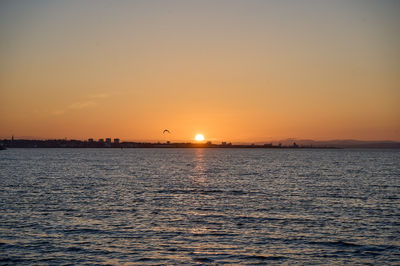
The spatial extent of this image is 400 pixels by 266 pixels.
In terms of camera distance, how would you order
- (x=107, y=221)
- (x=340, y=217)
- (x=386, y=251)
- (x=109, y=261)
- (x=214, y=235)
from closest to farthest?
(x=109, y=261) < (x=386, y=251) < (x=214, y=235) < (x=107, y=221) < (x=340, y=217)

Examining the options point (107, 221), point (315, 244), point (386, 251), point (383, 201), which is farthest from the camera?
point (383, 201)

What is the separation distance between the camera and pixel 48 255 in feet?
78.1

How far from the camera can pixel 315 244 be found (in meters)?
26.7

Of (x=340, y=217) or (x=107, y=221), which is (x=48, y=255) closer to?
→ (x=107, y=221)

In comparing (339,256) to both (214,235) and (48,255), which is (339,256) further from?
(48,255)

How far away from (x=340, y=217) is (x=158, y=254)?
19.5 meters

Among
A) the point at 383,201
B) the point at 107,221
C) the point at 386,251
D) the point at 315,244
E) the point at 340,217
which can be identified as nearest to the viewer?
the point at 386,251

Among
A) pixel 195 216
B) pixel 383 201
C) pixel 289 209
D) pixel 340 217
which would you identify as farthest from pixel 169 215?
pixel 383 201

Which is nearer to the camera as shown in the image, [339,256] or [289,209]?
[339,256]

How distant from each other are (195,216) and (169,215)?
7.75 ft

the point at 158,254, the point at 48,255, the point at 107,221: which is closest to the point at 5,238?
the point at 48,255

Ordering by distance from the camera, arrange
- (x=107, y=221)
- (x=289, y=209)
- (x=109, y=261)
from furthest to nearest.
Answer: (x=289, y=209) < (x=107, y=221) < (x=109, y=261)

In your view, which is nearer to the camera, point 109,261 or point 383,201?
point 109,261

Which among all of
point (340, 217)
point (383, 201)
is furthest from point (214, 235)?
point (383, 201)
